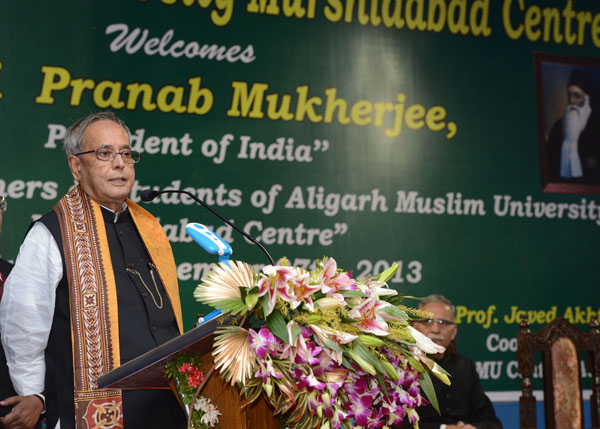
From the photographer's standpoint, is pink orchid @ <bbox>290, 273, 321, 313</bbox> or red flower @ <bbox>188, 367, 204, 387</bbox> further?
red flower @ <bbox>188, 367, 204, 387</bbox>

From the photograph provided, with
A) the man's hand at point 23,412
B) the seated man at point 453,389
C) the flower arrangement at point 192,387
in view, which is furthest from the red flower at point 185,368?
the seated man at point 453,389

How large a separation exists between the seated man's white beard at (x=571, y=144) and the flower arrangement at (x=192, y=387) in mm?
3944

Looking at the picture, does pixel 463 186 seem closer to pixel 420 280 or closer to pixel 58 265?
pixel 420 280

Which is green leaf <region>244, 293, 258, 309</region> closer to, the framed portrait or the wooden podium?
the wooden podium

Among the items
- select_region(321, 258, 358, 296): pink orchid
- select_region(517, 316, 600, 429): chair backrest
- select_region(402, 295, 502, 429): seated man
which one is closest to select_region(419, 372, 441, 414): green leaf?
select_region(321, 258, 358, 296): pink orchid

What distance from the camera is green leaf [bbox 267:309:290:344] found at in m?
1.46

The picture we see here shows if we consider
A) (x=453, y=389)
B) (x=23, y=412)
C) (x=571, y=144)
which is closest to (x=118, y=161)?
(x=23, y=412)

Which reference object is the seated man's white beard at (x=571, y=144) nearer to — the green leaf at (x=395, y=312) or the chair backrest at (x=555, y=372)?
the chair backrest at (x=555, y=372)

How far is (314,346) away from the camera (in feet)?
4.91

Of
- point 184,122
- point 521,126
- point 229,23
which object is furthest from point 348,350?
point 521,126

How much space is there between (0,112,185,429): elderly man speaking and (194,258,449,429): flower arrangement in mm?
778

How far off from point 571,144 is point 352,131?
4.90ft

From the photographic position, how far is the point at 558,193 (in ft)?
16.5

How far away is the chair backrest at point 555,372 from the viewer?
3.96m
